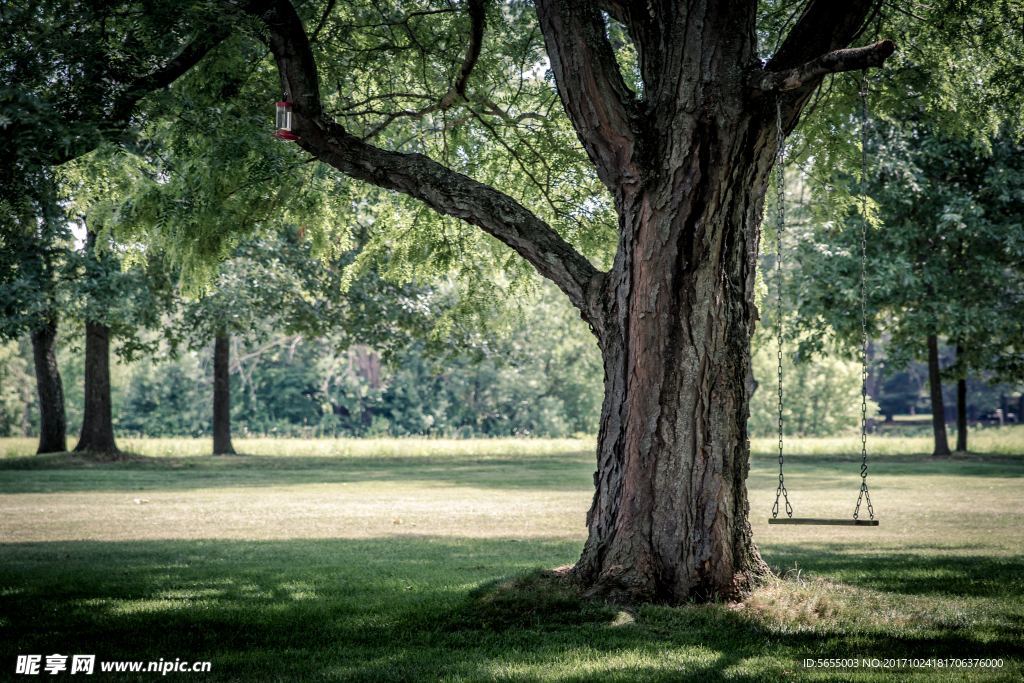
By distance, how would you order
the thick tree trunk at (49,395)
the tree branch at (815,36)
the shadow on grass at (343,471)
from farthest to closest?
the thick tree trunk at (49,395), the shadow on grass at (343,471), the tree branch at (815,36)

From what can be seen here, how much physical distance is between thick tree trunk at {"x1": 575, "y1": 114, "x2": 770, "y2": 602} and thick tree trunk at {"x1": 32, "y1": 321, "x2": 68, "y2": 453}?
74.7ft

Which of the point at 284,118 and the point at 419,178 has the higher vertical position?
the point at 284,118

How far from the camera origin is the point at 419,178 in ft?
28.7

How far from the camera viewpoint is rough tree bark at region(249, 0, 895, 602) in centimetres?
764

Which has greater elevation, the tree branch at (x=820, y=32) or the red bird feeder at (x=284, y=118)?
the tree branch at (x=820, y=32)

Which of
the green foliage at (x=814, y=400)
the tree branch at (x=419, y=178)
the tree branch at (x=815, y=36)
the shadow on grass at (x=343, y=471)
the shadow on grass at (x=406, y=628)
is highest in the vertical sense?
the tree branch at (x=815, y=36)

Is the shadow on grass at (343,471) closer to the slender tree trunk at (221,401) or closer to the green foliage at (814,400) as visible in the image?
the slender tree trunk at (221,401)

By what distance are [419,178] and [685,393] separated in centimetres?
302

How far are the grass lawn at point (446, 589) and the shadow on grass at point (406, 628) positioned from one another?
0.02 metres

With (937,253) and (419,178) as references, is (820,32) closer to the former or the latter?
(419,178)

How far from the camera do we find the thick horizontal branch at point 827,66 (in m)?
6.61

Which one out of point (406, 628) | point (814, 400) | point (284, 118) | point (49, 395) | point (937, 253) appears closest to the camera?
point (406, 628)

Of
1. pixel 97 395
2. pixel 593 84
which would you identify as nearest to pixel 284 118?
pixel 593 84

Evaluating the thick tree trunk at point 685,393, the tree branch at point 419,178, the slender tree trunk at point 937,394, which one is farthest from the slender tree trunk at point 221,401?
the thick tree trunk at point 685,393
